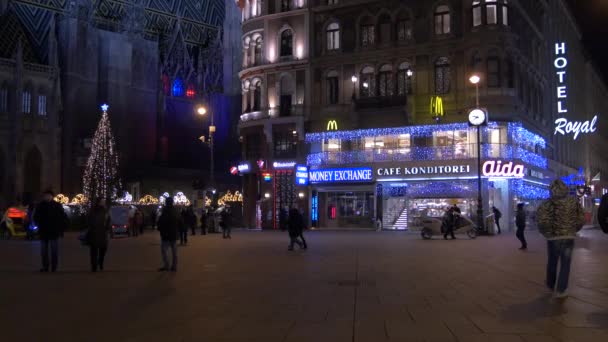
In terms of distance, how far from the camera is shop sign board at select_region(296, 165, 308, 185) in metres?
48.8

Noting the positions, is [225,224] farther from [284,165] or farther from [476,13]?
[476,13]

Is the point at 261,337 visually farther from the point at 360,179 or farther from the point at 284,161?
the point at 284,161

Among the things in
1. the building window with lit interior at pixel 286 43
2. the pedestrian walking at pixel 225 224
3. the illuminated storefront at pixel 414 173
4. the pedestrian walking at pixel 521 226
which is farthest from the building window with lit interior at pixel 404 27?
the pedestrian walking at pixel 521 226

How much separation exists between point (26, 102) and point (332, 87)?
3303 centimetres

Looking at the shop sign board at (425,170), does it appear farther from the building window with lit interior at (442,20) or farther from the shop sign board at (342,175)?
the building window with lit interior at (442,20)

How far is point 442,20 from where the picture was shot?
45625mm

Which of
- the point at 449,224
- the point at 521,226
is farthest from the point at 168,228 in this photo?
the point at 449,224

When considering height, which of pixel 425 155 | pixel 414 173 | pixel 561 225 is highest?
pixel 425 155

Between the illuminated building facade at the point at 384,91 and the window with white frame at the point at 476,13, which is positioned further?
the window with white frame at the point at 476,13

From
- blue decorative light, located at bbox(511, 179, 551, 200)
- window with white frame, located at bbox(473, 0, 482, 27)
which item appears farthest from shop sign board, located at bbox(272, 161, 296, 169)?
window with white frame, located at bbox(473, 0, 482, 27)

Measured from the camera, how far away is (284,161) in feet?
166

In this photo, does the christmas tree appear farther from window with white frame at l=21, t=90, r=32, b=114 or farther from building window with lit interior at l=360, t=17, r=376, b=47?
building window with lit interior at l=360, t=17, r=376, b=47

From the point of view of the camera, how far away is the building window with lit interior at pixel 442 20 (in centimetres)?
4544

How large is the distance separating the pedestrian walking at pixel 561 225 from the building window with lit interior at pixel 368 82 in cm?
3707
